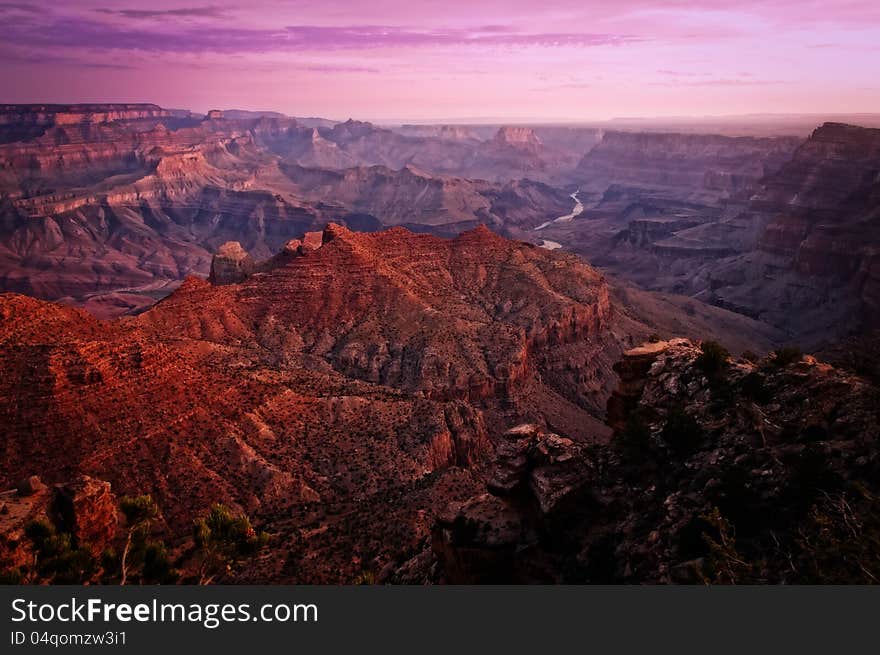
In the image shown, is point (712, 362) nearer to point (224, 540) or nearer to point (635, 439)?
point (635, 439)

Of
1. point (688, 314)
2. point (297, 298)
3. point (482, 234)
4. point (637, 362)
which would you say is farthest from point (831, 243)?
point (637, 362)

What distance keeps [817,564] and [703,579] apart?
127 inches

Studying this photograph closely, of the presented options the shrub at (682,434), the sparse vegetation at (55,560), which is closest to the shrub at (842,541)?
the shrub at (682,434)

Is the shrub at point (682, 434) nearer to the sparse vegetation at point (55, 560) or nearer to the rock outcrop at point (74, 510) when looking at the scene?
the sparse vegetation at point (55, 560)

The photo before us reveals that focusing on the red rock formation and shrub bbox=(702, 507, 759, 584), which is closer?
shrub bbox=(702, 507, 759, 584)

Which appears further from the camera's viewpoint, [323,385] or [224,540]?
[323,385]

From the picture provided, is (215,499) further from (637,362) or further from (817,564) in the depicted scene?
(817,564)

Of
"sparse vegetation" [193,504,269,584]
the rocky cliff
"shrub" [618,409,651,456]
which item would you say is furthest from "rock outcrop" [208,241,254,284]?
the rocky cliff

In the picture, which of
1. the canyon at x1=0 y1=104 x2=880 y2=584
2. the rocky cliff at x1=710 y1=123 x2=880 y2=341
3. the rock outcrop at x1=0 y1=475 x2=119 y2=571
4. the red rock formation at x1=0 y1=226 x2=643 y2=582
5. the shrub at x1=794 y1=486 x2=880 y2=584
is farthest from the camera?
the rocky cliff at x1=710 y1=123 x2=880 y2=341

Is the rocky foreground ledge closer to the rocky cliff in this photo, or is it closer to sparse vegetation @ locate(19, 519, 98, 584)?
sparse vegetation @ locate(19, 519, 98, 584)

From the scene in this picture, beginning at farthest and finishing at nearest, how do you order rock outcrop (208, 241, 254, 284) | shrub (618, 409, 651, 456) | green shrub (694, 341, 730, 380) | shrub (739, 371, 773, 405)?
rock outcrop (208, 241, 254, 284)
green shrub (694, 341, 730, 380)
shrub (618, 409, 651, 456)
shrub (739, 371, 773, 405)

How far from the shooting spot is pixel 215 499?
4269 centimetres

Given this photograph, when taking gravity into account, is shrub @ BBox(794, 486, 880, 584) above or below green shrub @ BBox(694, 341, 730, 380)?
below

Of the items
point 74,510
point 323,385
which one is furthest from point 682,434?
point 323,385
